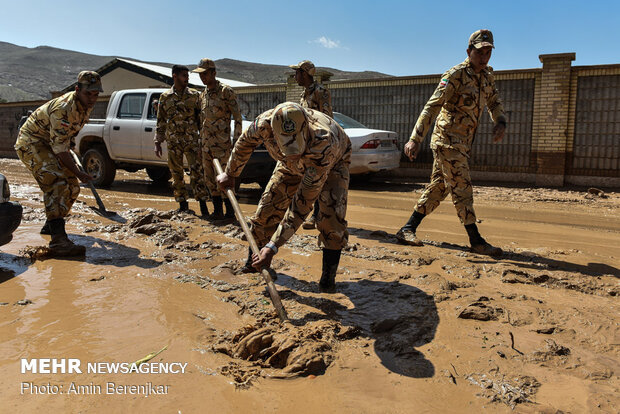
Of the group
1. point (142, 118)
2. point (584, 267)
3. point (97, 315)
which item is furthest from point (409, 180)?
point (97, 315)

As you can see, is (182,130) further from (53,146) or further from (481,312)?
(481,312)

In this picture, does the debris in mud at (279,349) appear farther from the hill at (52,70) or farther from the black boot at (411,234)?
the hill at (52,70)

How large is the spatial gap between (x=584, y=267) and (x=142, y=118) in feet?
24.4

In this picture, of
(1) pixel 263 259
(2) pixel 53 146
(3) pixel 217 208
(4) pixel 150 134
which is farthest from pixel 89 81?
(4) pixel 150 134

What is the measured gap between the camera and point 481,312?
313cm

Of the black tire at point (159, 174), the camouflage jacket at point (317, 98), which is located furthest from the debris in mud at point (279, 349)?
the black tire at point (159, 174)

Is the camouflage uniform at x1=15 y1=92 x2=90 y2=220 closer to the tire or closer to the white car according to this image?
the tire

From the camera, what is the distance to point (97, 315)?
10.4ft

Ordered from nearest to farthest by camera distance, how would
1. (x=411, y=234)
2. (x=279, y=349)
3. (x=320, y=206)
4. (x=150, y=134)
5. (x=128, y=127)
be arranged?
(x=279, y=349)
(x=320, y=206)
(x=411, y=234)
(x=150, y=134)
(x=128, y=127)

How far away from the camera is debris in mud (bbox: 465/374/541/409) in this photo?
2.24 metres

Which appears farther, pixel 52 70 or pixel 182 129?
pixel 52 70

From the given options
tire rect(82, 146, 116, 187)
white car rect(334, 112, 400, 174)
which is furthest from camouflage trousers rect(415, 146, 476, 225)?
tire rect(82, 146, 116, 187)

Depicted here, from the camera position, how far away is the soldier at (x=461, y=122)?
455 centimetres

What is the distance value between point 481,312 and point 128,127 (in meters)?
7.54
